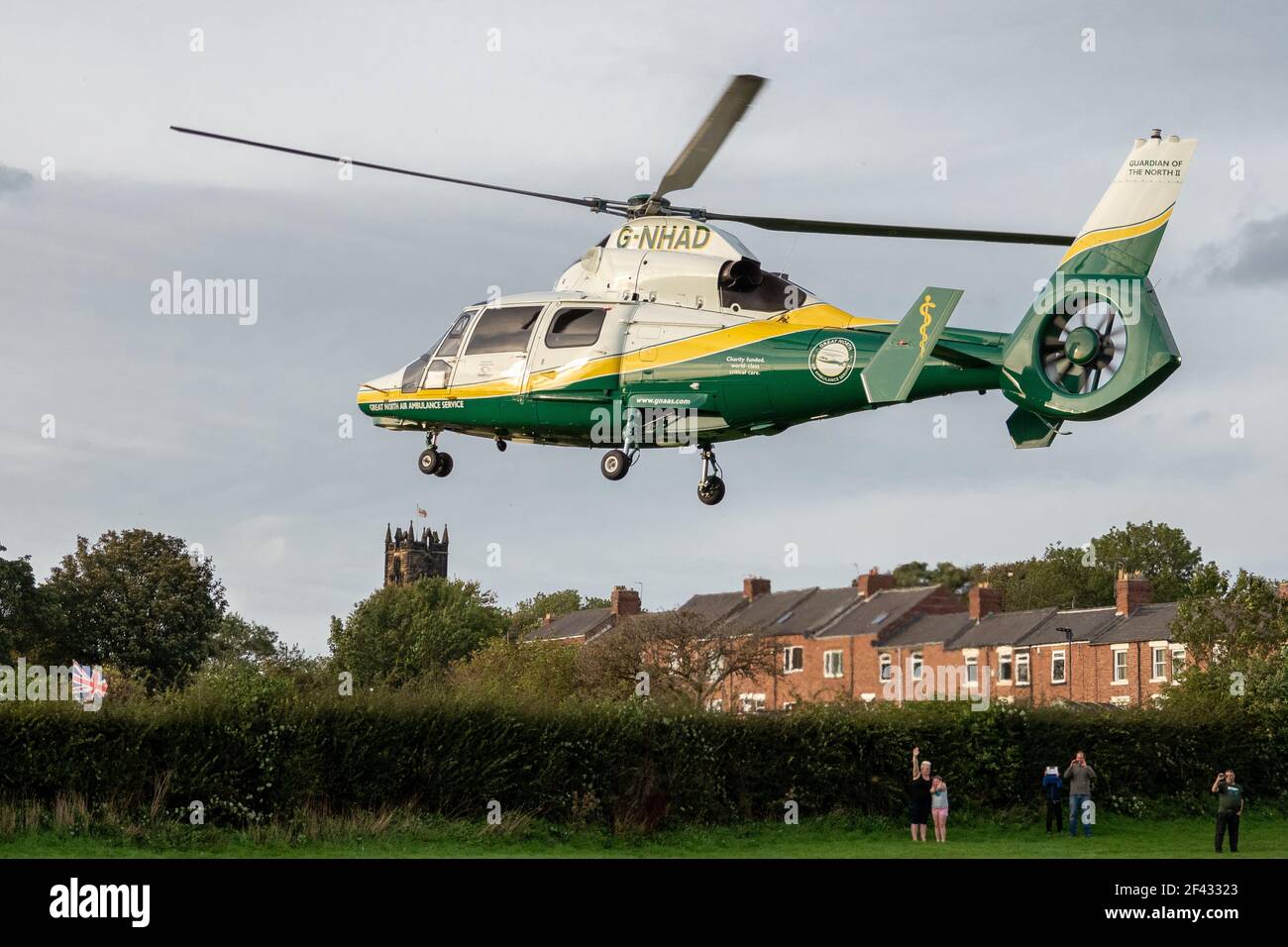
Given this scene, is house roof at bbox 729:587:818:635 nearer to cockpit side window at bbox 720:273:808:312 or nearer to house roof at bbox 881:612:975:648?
house roof at bbox 881:612:975:648

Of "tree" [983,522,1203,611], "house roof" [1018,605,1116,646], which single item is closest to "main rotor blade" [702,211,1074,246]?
"house roof" [1018,605,1116,646]

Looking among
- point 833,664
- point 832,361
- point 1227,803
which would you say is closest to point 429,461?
point 832,361

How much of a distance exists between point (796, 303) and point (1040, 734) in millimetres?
23397

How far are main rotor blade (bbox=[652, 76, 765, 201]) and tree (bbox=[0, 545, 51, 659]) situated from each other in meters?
52.2

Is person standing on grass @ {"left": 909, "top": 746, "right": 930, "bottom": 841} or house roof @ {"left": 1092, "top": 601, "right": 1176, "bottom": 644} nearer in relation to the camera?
person standing on grass @ {"left": 909, "top": 746, "right": 930, "bottom": 841}

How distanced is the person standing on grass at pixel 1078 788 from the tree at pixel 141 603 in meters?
47.9

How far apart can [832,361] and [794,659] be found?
77.7 meters

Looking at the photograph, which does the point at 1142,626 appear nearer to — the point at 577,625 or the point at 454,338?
the point at 577,625

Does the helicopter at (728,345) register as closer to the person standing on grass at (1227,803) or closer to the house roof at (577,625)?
the person standing on grass at (1227,803)

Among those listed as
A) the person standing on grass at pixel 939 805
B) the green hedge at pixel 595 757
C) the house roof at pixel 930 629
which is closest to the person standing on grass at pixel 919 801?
the person standing on grass at pixel 939 805

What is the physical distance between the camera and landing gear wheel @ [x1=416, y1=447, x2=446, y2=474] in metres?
33.3

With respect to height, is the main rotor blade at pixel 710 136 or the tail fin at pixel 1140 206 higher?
the main rotor blade at pixel 710 136

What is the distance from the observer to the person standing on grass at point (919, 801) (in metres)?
41.4
